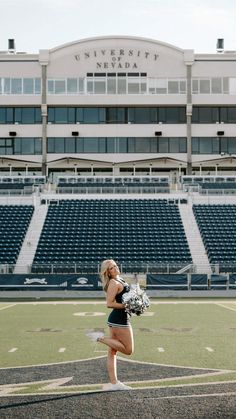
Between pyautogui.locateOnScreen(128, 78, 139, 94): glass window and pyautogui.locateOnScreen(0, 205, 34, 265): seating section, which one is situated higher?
pyautogui.locateOnScreen(128, 78, 139, 94): glass window

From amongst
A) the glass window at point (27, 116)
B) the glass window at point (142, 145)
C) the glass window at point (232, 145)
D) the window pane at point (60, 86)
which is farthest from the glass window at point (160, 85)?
the glass window at point (27, 116)

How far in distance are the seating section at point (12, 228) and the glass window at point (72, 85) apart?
45.2 ft

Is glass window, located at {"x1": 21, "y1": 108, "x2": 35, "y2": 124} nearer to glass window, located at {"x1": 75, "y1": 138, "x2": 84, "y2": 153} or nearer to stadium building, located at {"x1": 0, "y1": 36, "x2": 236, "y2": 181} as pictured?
stadium building, located at {"x1": 0, "y1": 36, "x2": 236, "y2": 181}

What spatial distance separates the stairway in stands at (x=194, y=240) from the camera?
3904 centimetres

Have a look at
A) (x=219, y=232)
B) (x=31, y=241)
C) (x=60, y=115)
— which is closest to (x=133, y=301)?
(x=31, y=241)

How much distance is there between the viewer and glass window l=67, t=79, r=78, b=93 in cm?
5591

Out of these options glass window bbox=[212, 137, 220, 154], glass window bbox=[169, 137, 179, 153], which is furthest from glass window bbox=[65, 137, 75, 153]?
glass window bbox=[212, 137, 220, 154]

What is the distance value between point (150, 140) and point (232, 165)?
26.1ft

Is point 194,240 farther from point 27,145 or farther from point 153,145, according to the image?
point 27,145

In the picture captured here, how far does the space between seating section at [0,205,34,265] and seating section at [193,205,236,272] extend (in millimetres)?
12727

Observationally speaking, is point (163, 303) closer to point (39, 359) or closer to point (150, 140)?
point (39, 359)

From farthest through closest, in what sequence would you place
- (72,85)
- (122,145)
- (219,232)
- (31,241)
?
(122,145) → (72,85) → (219,232) → (31,241)

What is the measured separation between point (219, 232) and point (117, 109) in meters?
18.7

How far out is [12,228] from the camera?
4397 centimetres
